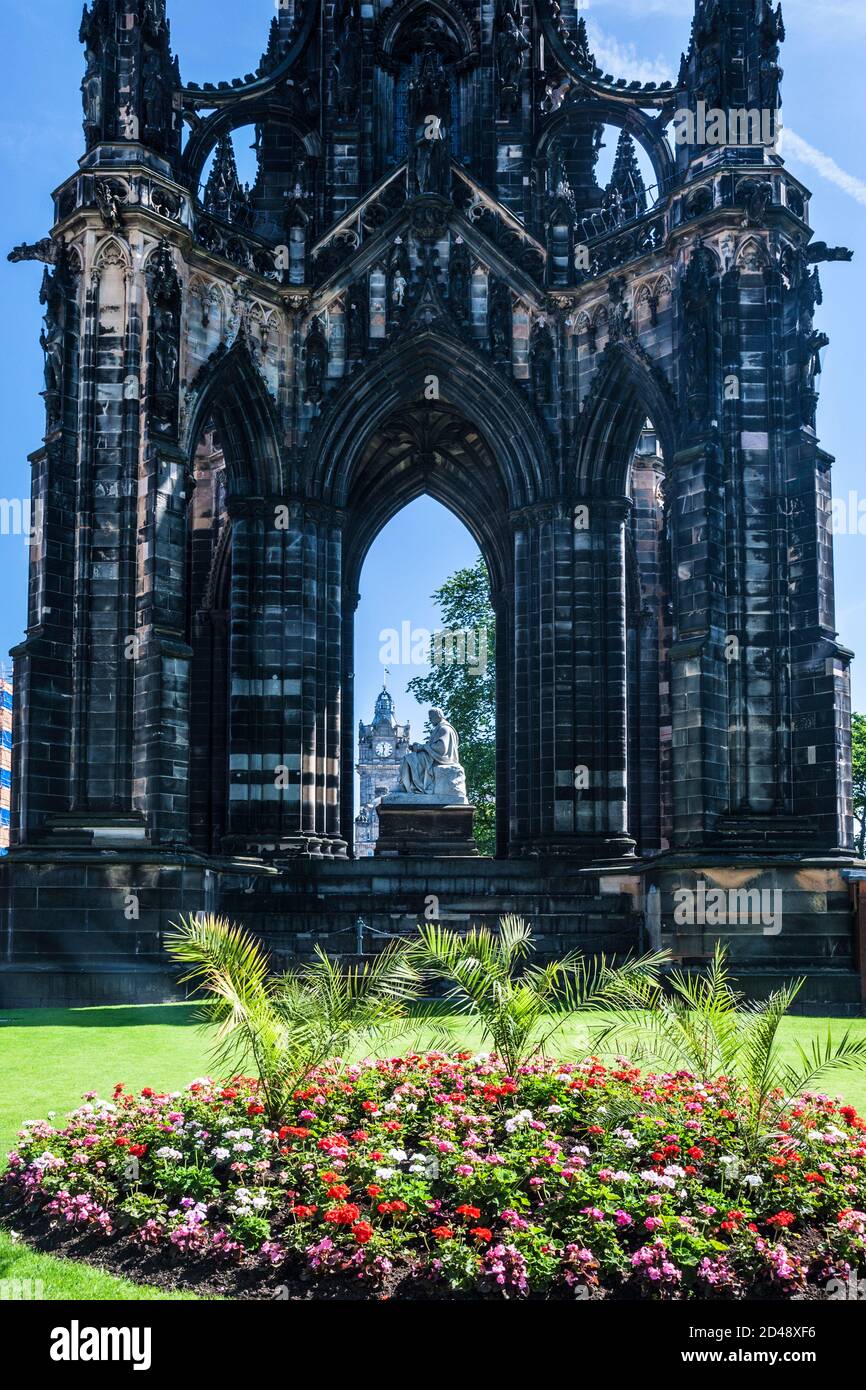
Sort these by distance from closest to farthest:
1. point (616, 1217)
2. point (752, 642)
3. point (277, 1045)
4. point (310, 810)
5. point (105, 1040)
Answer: point (616, 1217), point (277, 1045), point (105, 1040), point (752, 642), point (310, 810)

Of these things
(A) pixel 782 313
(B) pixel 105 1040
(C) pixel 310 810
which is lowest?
(B) pixel 105 1040

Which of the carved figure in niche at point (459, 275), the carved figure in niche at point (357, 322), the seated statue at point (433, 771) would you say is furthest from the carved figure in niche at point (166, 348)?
the seated statue at point (433, 771)

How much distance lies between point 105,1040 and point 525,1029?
707 centimetres

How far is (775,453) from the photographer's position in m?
22.8

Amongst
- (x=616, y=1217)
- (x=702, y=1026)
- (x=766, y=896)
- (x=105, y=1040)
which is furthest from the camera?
(x=766, y=896)

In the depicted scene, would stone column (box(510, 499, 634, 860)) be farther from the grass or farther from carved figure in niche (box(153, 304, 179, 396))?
the grass

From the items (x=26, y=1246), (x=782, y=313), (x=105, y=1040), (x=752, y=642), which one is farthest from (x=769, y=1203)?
(x=782, y=313)

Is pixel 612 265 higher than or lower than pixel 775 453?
higher

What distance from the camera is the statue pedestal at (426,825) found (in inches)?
1096

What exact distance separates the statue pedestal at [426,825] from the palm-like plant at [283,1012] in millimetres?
18082

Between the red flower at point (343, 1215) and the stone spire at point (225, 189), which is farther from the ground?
the stone spire at point (225, 189)

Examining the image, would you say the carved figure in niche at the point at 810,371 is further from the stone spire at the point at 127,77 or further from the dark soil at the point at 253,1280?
the dark soil at the point at 253,1280

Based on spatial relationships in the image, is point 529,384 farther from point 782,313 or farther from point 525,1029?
point 525,1029

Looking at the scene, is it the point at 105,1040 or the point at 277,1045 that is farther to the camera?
the point at 105,1040
